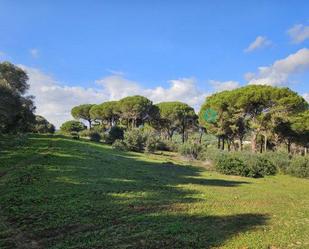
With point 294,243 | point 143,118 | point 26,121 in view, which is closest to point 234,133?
point 143,118

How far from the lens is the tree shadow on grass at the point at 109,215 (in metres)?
6.62

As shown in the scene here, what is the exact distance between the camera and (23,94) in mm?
36656

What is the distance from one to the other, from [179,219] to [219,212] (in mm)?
1817

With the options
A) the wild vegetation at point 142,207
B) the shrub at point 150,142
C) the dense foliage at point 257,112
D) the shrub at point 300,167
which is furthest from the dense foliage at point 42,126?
the shrub at point 300,167

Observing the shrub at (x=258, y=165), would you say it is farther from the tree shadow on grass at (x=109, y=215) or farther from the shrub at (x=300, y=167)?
the tree shadow on grass at (x=109, y=215)

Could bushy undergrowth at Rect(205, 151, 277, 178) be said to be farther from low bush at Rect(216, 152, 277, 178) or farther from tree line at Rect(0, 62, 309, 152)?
tree line at Rect(0, 62, 309, 152)

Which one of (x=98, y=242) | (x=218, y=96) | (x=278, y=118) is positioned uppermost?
(x=218, y=96)

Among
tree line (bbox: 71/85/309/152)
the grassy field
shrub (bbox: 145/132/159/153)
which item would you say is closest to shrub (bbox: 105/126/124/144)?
tree line (bbox: 71/85/309/152)

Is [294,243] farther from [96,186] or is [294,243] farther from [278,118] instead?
[278,118]

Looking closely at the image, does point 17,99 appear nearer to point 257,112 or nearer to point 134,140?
point 134,140

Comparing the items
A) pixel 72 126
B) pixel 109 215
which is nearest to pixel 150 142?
pixel 109 215

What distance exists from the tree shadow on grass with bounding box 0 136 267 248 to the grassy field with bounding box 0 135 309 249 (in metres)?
0.02

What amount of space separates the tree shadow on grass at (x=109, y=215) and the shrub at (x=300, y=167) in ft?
44.8

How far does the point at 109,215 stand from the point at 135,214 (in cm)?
73
